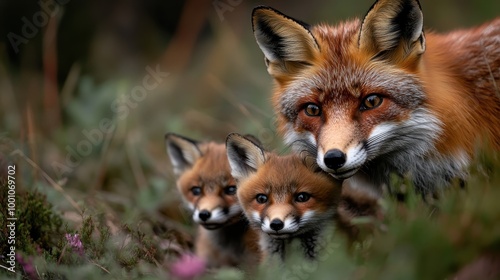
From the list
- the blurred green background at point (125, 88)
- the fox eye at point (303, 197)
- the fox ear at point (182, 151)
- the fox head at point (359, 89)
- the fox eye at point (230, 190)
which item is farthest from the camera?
the blurred green background at point (125, 88)

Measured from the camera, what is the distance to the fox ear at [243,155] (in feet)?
15.9

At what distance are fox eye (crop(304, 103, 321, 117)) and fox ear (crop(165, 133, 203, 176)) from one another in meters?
1.71

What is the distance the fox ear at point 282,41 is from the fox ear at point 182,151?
1.43m

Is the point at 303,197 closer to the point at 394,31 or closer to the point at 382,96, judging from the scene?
the point at 382,96

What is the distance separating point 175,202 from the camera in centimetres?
673

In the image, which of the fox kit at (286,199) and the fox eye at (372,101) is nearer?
the fox eye at (372,101)

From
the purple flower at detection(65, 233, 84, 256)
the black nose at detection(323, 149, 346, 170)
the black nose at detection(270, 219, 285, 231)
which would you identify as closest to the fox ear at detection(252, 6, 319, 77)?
the black nose at detection(323, 149, 346, 170)

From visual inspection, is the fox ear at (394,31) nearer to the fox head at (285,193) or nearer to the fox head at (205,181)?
the fox head at (285,193)

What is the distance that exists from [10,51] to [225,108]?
3909 mm

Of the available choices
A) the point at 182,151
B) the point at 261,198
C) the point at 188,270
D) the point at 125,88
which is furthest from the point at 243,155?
the point at 125,88

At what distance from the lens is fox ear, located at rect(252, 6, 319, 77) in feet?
14.3

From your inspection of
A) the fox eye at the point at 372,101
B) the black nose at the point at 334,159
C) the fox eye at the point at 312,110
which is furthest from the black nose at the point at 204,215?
the fox eye at the point at 372,101

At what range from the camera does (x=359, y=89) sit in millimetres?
4141

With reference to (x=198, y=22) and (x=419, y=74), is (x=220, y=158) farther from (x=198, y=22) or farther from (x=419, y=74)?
(x=198, y=22)
